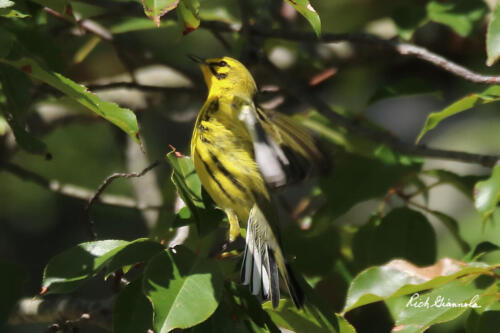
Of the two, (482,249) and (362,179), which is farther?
(362,179)

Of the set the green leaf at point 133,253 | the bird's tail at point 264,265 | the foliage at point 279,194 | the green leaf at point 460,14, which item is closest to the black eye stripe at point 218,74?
the foliage at point 279,194

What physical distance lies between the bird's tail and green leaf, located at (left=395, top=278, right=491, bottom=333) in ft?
0.76

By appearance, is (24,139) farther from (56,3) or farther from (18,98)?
(56,3)

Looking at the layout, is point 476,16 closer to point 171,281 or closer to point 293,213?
point 293,213

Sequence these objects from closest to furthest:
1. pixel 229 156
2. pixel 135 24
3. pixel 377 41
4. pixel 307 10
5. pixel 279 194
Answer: pixel 307 10, pixel 229 156, pixel 377 41, pixel 135 24, pixel 279 194

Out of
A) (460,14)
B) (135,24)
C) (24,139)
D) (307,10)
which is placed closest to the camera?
(307,10)

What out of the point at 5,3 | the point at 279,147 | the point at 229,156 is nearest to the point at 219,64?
the point at 229,156

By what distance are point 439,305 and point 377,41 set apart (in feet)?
2.86

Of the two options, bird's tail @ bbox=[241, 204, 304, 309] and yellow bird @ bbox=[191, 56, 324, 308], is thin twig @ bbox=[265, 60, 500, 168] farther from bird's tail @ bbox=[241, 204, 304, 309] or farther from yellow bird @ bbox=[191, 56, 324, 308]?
bird's tail @ bbox=[241, 204, 304, 309]

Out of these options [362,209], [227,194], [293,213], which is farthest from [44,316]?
[362,209]

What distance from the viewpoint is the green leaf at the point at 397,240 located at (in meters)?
1.95

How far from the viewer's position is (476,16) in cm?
212

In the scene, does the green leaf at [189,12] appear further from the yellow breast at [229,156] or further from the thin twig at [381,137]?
the thin twig at [381,137]

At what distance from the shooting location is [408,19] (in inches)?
86.1
